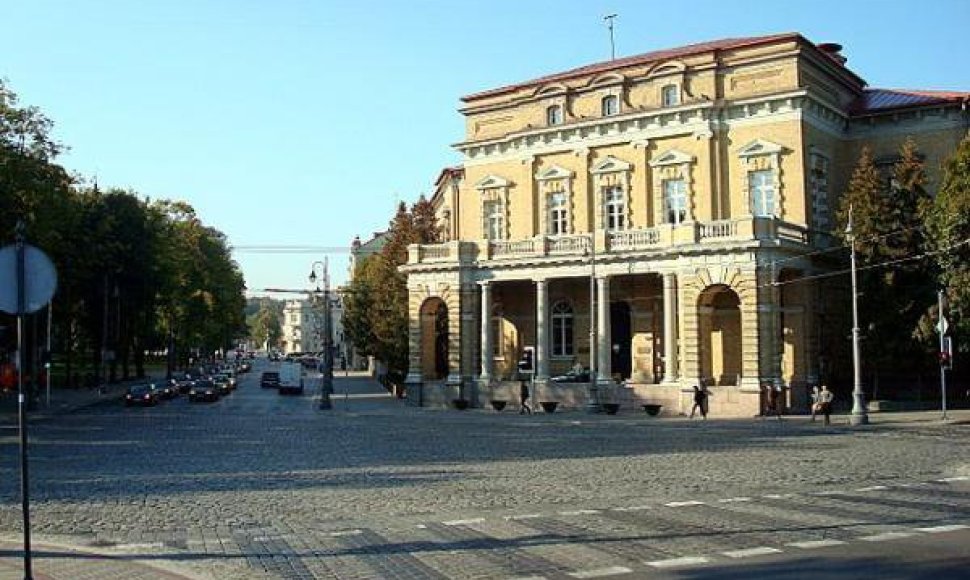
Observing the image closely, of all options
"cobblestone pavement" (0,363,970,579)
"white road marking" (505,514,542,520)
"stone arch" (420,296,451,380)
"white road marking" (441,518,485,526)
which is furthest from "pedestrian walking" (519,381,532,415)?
"white road marking" (441,518,485,526)

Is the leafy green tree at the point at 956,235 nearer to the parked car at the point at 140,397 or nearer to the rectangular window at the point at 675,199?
the rectangular window at the point at 675,199

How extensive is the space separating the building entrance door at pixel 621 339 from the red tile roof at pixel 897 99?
52.8ft

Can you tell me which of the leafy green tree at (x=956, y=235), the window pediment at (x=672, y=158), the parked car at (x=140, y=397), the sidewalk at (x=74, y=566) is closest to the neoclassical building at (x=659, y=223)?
the window pediment at (x=672, y=158)

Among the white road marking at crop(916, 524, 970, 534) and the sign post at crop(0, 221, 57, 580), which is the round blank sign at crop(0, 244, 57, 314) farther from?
the white road marking at crop(916, 524, 970, 534)

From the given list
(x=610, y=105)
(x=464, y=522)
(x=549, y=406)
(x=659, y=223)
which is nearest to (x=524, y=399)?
(x=549, y=406)

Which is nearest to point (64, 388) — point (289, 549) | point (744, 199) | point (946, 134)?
point (744, 199)

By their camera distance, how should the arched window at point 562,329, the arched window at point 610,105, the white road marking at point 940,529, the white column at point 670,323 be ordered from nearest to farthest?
the white road marking at point 940,529 → the white column at point 670,323 → the arched window at point 610,105 → the arched window at point 562,329

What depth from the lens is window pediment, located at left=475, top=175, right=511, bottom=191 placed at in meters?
57.7

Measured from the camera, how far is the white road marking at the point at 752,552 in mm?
11125

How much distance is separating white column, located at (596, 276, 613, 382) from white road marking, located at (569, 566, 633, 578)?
126 ft

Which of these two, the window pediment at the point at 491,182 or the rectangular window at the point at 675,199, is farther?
the window pediment at the point at 491,182

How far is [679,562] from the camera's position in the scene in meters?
10.7

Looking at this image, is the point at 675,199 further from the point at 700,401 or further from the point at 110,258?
the point at 110,258

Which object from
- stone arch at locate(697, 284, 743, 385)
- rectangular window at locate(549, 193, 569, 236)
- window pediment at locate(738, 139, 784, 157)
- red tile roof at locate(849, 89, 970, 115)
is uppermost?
red tile roof at locate(849, 89, 970, 115)
